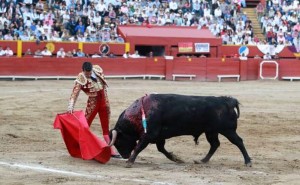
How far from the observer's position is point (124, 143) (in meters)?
9.36

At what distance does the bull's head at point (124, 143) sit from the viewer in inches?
368

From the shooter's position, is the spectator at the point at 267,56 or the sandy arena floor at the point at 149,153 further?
the spectator at the point at 267,56

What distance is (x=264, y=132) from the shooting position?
12.8 metres

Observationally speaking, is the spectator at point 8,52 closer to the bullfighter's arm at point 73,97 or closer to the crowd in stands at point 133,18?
the crowd in stands at point 133,18

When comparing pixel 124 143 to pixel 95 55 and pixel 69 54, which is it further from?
pixel 95 55

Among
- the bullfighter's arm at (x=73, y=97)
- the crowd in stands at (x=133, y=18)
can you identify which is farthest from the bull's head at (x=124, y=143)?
the crowd in stands at (x=133, y=18)

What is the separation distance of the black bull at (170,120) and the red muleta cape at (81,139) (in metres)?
0.19

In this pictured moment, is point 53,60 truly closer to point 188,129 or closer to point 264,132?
point 264,132

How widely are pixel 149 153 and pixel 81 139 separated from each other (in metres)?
1.26

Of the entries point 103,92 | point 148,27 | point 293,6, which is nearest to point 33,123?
point 103,92

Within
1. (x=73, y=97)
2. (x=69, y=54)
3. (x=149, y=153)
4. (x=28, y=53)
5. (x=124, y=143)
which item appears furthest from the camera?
(x=69, y=54)

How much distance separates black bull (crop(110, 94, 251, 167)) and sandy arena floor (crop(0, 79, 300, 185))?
0.98 ft

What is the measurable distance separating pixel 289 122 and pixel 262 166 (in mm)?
5170

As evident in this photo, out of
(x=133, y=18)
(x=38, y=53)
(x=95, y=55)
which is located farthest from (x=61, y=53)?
(x=133, y=18)
